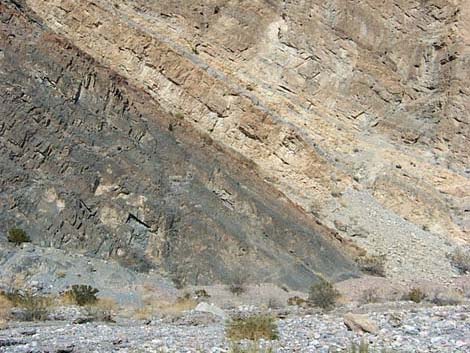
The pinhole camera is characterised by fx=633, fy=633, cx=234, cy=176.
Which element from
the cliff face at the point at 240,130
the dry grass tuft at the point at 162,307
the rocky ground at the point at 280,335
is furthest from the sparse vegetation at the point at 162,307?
the cliff face at the point at 240,130

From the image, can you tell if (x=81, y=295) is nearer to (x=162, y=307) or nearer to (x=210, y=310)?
(x=162, y=307)

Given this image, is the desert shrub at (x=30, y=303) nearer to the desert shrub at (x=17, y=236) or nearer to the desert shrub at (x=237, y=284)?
the desert shrub at (x=17, y=236)

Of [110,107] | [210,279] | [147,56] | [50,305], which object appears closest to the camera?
[50,305]

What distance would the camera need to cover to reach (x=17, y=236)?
17.1 metres

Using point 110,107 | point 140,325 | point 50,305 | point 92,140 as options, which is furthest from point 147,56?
point 140,325

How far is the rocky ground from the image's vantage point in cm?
867

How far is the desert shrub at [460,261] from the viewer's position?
2484 centimetres

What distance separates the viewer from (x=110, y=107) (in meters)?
22.2

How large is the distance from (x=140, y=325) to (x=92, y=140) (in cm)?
1004

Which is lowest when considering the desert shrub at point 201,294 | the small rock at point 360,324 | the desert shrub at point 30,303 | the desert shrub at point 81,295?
the desert shrub at point 30,303

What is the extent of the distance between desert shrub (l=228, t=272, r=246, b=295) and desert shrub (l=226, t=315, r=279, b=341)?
24.1 ft

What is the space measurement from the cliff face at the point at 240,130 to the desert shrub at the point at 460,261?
0.57 m

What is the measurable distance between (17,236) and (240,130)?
1381 cm

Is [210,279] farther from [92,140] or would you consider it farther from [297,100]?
[297,100]
